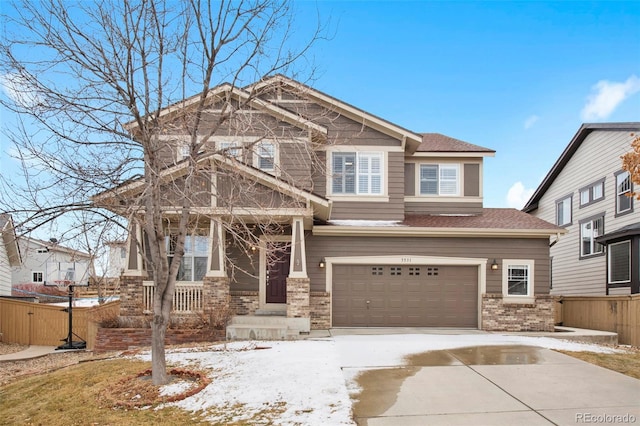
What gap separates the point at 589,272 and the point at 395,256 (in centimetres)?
1078

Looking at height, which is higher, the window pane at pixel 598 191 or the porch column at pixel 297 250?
the window pane at pixel 598 191

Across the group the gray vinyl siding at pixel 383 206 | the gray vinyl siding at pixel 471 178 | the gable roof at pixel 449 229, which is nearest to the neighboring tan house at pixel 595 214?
the gable roof at pixel 449 229

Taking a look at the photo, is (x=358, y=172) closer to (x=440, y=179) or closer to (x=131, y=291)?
(x=440, y=179)

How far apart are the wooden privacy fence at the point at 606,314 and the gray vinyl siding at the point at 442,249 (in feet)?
7.30

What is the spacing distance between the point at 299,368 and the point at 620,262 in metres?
14.7

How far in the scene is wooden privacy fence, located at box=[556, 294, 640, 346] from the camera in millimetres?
13062

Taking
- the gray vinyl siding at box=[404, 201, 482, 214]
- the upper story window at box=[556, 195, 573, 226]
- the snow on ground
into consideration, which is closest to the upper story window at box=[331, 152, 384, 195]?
the gray vinyl siding at box=[404, 201, 482, 214]

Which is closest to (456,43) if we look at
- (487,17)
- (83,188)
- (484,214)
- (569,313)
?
(487,17)

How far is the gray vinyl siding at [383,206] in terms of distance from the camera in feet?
47.3

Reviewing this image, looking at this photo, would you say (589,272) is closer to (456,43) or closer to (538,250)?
(538,250)

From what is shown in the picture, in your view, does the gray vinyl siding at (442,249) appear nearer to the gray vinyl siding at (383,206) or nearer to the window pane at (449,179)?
the gray vinyl siding at (383,206)

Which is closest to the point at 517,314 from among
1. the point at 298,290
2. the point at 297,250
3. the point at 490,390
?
the point at 298,290

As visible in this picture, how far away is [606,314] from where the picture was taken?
1434 cm
